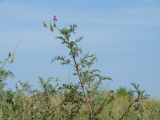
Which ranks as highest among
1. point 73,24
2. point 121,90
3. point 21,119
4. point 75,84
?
point 121,90

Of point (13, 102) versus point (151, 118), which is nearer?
point (13, 102)

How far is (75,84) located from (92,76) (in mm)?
162

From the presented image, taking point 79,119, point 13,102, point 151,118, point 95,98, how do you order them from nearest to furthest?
1. point 13,102
2. point 95,98
3. point 79,119
4. point 151,118

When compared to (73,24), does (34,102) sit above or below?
below

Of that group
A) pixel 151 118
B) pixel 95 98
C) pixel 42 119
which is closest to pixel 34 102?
pixel 42 119

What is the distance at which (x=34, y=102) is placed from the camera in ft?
14.1

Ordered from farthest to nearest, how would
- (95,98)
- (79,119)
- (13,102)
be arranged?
(79,119)
(95,98)
(13,102)

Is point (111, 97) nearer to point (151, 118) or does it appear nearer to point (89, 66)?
point (89, 66)

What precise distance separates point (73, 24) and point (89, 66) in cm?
38

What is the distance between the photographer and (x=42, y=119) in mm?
4184

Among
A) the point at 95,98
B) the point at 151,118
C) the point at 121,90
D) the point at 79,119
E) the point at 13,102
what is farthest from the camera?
the point at 121,90

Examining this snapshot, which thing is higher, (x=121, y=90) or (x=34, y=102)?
(x=121, y=90)

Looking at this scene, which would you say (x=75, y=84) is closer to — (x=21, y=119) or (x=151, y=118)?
(x=21, y=119)

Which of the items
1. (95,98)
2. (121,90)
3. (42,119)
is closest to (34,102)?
(42,119)
